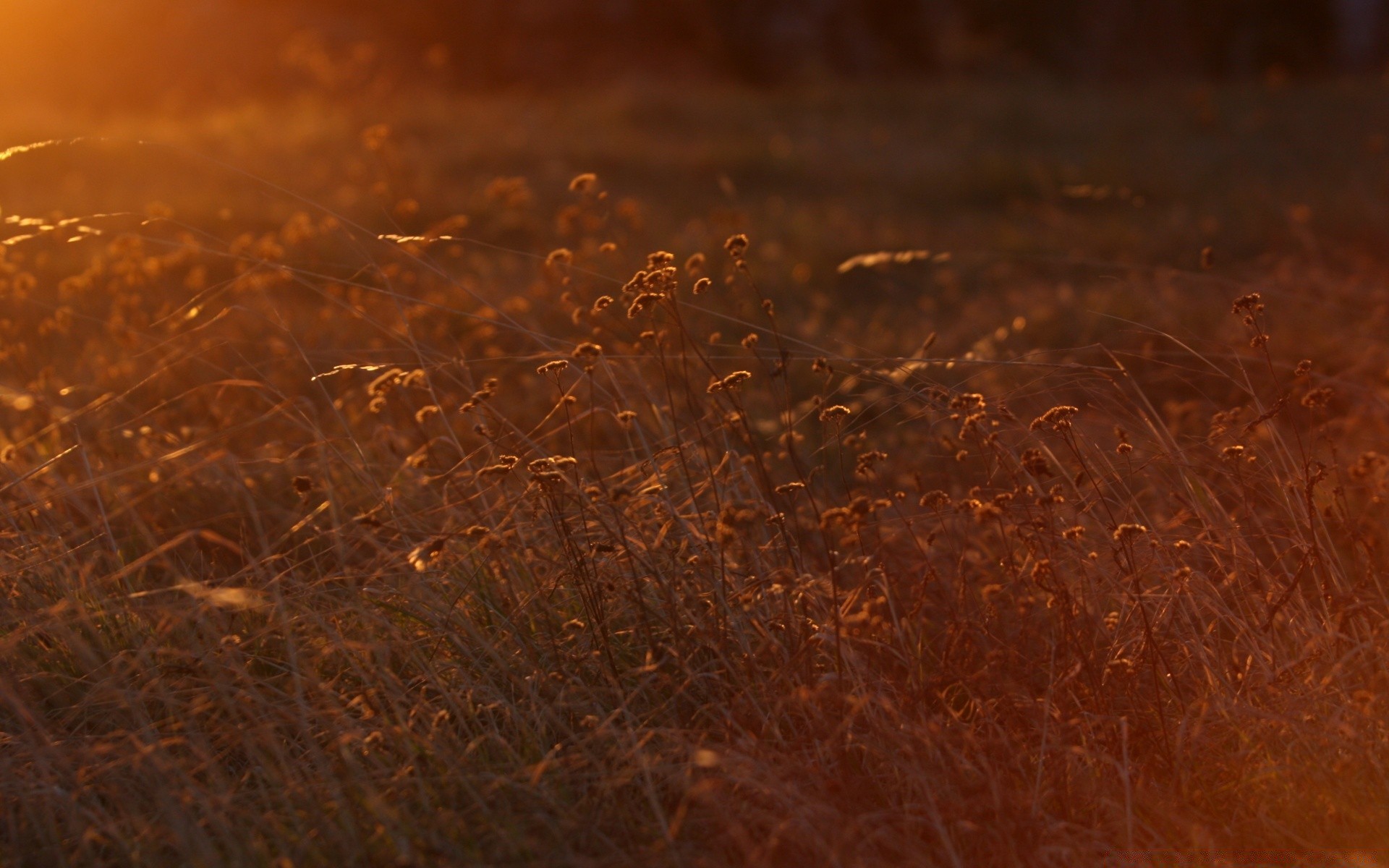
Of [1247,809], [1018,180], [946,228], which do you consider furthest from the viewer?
[1018,180]

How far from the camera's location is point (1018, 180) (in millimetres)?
8430

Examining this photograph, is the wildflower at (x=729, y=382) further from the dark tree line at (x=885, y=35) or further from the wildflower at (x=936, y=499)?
the dark tree line at (x=885, y=35)


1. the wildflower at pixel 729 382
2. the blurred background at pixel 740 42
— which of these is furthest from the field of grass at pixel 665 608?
the blurred background at pixel 740 42

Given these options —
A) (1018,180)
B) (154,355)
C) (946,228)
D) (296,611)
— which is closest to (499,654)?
(296,611)

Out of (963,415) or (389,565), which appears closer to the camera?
(963,415)

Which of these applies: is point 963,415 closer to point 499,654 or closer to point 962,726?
point 962,726

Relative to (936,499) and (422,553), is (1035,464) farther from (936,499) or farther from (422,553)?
(422,553)

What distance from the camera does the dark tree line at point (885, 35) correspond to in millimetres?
18062

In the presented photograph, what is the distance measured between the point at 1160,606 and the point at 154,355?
2961mm

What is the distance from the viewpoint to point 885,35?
1903 cm

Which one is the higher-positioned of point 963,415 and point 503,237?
point 963,415

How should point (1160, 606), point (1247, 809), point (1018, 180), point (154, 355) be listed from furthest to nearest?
1. point (1018, 180)
2. point (154, 355)
3. point (1160, 606)
4. point (1247, 809)

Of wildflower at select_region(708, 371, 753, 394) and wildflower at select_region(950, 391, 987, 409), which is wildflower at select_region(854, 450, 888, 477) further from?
wildflower at select_region(708, 371, 753, 394)

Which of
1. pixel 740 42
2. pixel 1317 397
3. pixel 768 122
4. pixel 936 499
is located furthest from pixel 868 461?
pixel 740 42
